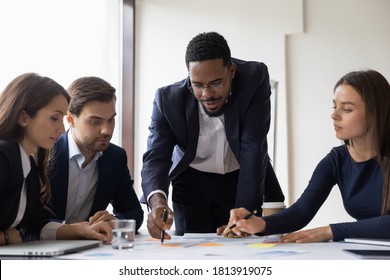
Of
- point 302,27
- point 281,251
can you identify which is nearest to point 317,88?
point 302,27

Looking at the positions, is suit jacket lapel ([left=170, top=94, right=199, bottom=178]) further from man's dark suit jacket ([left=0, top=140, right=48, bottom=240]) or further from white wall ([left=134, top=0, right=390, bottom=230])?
Answer: white wall ([left=134, top=0, right=390, bottom=230])

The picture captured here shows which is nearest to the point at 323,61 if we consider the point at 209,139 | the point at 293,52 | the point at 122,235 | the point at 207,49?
the point at 293,52

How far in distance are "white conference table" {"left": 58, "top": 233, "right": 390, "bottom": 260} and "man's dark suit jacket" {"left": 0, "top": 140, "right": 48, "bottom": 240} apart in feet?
1.14

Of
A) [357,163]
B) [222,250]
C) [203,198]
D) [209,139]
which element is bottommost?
[222,250]

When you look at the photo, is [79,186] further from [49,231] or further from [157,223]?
[157,223]

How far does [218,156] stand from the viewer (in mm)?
2350

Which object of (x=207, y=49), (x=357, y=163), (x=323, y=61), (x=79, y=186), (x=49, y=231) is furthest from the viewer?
(x=323, y=61)

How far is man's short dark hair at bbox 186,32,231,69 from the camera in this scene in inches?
82.1

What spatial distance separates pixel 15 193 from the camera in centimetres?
166

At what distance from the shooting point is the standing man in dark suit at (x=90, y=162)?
7.14 ft

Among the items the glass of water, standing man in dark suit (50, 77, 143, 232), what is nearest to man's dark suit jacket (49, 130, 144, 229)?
standing man in dark suit (50, 77, 143, 232)

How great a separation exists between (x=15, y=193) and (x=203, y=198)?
38.6 inches

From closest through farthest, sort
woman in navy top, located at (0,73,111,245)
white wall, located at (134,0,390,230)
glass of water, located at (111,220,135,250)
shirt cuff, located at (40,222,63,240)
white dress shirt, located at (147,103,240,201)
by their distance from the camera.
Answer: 1. glass of water, located at (111,220,135,250)
2. woman in navy top, located at (0,73,111,245)
3. shirt cuff, located at (40,222,63,240)
4. white dress shirt, located at (147,103,240,201)
5. white wall, located at (134,0,390,230)

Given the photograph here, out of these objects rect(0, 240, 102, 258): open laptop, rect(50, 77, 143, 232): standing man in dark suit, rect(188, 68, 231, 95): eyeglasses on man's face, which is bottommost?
rect(0, 240, 102, 258): open laptop
